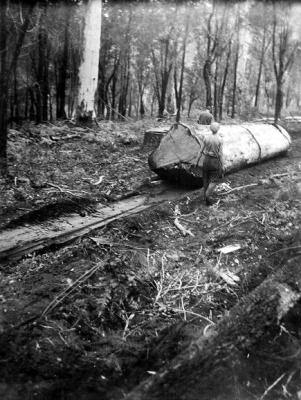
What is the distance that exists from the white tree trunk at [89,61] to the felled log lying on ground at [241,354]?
382 inches

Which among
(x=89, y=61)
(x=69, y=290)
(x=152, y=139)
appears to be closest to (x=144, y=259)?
(x=69, y=290)

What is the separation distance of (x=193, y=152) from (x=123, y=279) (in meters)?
3.98

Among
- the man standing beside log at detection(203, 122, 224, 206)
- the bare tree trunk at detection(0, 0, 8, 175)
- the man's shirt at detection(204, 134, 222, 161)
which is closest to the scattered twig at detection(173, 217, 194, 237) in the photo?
the man standing beside log at detection(203, 122, 224, 206)

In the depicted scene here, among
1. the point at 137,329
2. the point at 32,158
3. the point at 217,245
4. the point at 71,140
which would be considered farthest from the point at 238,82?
the point at 137,329

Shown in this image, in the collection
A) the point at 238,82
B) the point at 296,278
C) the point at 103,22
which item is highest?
the point at 103,22

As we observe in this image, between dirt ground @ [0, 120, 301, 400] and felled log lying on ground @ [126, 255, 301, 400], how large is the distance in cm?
6

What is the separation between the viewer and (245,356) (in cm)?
305

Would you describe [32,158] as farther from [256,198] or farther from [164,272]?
[164,272]

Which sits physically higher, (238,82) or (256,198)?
(238,82)

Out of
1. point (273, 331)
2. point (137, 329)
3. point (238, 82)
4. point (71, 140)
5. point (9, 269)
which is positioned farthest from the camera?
point (238, 82)

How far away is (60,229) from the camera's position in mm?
5863

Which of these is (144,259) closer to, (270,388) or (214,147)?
(270,388)

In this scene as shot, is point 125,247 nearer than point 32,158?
Yes

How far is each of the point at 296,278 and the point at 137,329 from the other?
1.50 meters
